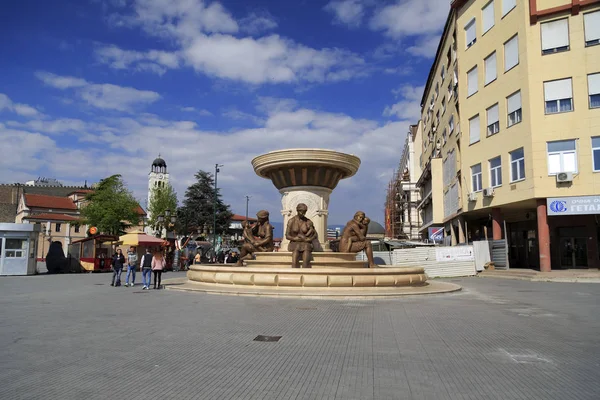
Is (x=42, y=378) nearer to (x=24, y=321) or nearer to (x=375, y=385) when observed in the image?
(x=375, y=385)

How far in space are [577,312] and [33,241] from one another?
25.6 metres

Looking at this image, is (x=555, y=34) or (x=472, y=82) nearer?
(x=555, y=34)

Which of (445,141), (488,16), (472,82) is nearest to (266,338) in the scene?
(488,16)

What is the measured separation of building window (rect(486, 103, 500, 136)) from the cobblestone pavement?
19471 millimetres

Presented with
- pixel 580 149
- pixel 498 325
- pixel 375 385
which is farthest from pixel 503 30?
pixel 375 385

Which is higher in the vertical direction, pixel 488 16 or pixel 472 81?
pixel 488 16

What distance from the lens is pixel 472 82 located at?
31.0 m

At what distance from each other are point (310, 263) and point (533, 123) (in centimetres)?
1641

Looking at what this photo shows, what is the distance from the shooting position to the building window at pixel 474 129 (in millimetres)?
30406

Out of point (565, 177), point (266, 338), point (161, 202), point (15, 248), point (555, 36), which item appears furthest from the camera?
point (161, 202)

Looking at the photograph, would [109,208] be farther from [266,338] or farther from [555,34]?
[266,338]

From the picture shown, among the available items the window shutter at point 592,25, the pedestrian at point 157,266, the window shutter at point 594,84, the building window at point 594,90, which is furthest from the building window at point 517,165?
the pedestrian at point 157,266

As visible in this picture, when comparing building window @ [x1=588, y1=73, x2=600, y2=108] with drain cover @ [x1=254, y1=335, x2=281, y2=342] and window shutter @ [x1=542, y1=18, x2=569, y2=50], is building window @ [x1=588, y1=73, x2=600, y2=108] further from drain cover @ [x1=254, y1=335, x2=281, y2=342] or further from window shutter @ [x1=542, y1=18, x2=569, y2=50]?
drain cover @ [x1=254, y1=335, x2=281, y2=342]

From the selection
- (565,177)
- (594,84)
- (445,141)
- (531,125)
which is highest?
(445,141)
